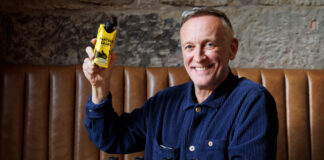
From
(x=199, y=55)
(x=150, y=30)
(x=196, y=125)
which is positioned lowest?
(x=196, y=125)

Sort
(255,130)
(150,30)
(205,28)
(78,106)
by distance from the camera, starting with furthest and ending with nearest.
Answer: (150,30)
(78,106)
(205,28)
(255,130)

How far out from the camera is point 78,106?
4.73 feet

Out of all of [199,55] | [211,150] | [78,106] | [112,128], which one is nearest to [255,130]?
[211,150]

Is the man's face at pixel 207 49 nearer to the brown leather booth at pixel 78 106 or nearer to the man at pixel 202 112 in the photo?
the man at pixel 202 112

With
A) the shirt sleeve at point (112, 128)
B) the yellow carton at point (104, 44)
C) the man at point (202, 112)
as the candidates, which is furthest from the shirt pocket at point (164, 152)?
the yellow carton at point (104, 44)

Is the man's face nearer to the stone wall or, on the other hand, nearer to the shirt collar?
the shirt collar

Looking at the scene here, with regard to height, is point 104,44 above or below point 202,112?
above

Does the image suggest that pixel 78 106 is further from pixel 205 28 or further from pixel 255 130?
pixel 255 130

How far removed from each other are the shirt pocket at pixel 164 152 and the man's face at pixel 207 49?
9.8 inches

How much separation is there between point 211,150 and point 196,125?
4.0 inches

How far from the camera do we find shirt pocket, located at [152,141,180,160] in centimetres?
99

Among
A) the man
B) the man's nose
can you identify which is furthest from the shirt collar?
the man's nose

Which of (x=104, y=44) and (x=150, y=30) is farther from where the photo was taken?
(x=150, y=30)

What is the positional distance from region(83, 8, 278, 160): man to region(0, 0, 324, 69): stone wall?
1.86 ft
